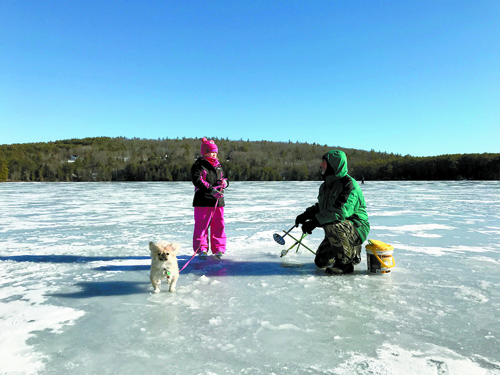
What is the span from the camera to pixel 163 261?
3.34m

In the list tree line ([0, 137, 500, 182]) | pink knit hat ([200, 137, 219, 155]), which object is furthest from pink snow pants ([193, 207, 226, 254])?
tree line ([0, 137, 500, 182])

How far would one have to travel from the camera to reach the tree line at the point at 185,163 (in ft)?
187

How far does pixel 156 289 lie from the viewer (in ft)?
11.4

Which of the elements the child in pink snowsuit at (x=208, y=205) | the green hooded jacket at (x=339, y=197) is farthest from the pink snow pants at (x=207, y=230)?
the green hooded jacket at (x=339, y=197)

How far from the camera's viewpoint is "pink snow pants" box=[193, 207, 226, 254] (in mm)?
4945

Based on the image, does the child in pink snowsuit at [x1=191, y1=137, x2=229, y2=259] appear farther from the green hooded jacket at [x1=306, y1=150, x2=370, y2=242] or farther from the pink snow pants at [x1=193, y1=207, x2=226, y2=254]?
the green hooded jacket at [x1=306, y1=150, x2=370, y2=242]

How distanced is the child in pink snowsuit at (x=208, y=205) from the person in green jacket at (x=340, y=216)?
4.45 ft

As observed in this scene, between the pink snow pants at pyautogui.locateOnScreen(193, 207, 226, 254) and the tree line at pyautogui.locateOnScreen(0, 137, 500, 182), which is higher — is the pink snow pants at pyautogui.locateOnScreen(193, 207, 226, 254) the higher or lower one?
the lower one

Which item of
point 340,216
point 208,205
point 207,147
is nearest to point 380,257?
point 340,216

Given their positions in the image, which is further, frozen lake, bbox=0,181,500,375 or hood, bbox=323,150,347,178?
hood, bbox=323,150,347,178

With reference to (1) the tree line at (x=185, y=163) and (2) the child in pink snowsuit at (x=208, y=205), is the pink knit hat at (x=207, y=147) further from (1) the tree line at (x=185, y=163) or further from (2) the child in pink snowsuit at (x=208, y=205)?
(1) the tree line at (x=185, y=163)

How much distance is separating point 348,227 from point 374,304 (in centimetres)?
110

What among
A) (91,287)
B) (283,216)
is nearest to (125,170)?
(283,216)

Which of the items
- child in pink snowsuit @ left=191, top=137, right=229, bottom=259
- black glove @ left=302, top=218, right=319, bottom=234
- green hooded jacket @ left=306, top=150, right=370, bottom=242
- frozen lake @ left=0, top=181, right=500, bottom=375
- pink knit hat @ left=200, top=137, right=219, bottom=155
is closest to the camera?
frozen lake @ left=0, top=181, right=500, bottom=375
